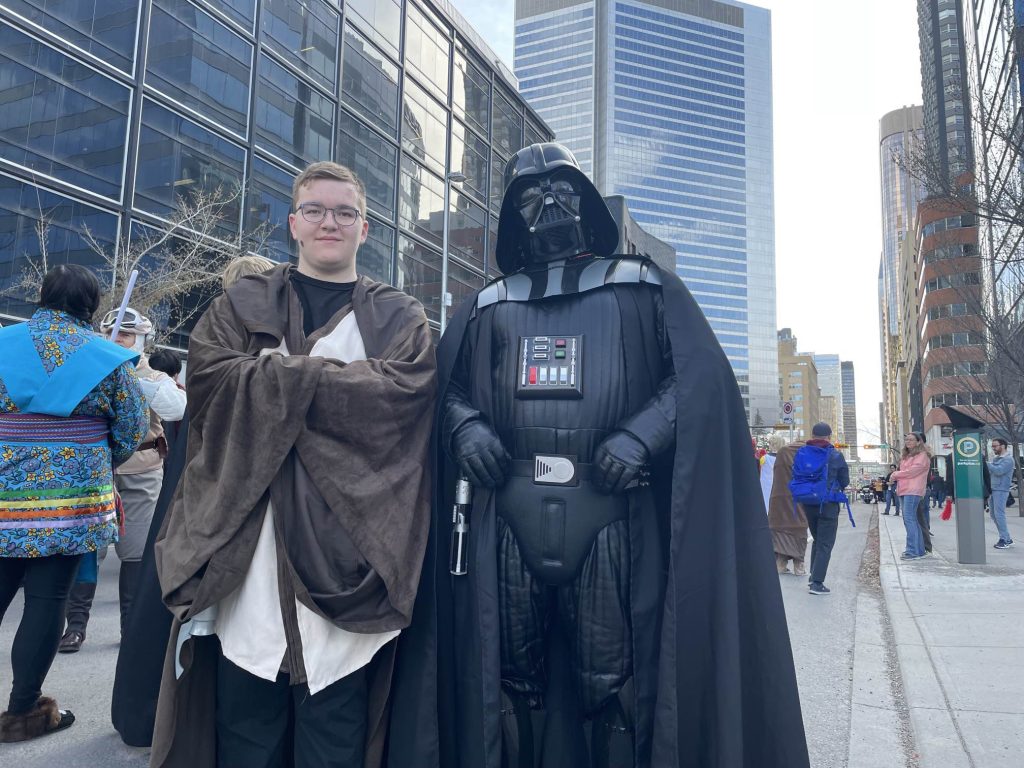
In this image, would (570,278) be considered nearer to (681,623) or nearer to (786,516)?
(681,623)

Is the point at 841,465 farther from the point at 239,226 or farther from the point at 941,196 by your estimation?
the point at 239,226

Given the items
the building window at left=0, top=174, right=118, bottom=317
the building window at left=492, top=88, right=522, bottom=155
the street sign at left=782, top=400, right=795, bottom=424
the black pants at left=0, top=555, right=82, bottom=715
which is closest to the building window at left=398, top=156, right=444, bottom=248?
the building window at left=492, top=88, right=522, bottom=155

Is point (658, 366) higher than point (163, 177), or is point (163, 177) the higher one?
point (163, 177)

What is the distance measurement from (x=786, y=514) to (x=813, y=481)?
1008 millimetres

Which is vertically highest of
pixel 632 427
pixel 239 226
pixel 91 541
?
pixel 239 226

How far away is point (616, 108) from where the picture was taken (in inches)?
4820

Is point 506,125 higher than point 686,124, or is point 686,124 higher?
point 686,124

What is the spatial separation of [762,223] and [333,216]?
145 m

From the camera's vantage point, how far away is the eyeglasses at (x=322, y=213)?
2.18 meters

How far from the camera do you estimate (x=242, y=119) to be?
67.4 ft

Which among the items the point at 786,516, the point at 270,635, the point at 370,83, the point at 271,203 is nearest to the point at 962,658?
the point at 786,516

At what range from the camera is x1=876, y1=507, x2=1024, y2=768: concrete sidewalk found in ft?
9.87

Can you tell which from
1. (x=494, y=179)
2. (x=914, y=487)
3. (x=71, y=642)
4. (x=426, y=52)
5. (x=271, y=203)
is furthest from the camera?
(x=494, y=179)

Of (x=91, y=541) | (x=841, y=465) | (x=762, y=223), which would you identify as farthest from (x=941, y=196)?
(x=762, y=223)
